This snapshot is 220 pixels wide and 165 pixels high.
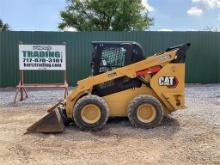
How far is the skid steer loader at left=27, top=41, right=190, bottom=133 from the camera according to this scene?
26.7 feet

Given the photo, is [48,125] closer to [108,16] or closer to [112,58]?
[112,58]

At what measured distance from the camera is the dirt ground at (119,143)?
611 cm

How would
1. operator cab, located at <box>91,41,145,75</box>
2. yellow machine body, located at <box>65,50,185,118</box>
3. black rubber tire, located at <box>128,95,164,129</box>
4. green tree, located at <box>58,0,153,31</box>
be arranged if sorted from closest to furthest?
black rubber tire, located at <box>128,95,164,129</box> → yellow machine body, located at <box>65,50,185,118</box> → operator cab, located at <box>91,41,145,75</box> → green tree, located at <box>58,0,153,31</box>

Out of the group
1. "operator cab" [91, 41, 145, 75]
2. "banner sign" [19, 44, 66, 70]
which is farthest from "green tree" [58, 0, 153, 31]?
"operator cab" [91, 41, 145, 75]

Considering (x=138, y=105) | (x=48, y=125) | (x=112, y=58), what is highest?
(x=112, y=58)

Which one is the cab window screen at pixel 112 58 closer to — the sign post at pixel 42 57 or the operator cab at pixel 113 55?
the operator cab at pixel 113 55

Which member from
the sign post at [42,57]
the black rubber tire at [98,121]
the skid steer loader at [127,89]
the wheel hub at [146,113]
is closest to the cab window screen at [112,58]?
the skid steer loader at [127,89]

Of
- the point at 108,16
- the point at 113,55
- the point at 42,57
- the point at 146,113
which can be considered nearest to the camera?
the point at 146,113

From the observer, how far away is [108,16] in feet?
115

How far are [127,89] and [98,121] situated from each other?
0.94m

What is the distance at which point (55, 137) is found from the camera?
7375mm

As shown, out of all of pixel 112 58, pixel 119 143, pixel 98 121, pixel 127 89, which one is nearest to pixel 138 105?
pixel 127 89

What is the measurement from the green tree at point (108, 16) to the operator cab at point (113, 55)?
25794 mm

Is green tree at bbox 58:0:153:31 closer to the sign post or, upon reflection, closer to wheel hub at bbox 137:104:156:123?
the sign post
